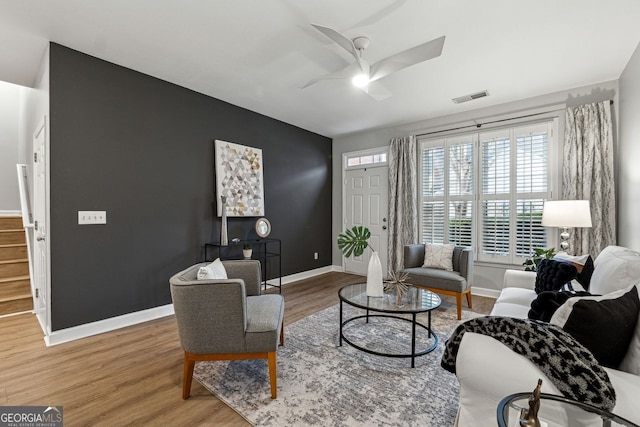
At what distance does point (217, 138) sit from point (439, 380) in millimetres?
3648

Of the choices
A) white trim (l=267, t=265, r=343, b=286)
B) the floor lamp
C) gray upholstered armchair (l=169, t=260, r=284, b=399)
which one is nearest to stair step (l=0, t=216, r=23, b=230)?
white trim (l=267, t=265, r=343, b=286)

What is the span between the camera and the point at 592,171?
3316 mm

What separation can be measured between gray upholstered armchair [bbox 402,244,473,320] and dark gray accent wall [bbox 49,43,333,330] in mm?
2455

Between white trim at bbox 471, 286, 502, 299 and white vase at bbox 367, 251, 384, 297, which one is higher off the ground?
white vase at bbox 367, 251, 384, 297

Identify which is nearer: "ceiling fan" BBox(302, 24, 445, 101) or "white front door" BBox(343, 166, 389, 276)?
"ceiling fan" BBox(302, 24, 445, 101)

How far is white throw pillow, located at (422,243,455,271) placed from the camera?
3.69 m

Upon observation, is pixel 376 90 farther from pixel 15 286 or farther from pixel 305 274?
pixel 15 286

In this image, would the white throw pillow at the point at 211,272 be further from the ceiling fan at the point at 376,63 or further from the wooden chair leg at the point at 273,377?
the ceiling fan at the point at 376,63

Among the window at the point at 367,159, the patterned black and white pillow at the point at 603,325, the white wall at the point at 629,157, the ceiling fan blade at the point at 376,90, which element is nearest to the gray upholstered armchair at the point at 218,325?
the patterned black and white pillow at the point at 603,325

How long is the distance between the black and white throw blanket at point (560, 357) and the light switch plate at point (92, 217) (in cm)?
337

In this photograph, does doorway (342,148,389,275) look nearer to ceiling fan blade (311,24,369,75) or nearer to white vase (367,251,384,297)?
white vase (367,251,384,297)

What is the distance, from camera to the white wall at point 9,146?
4957 millimetres

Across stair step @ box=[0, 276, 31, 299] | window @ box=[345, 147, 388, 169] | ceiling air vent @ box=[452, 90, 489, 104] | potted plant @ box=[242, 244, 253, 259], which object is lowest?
stair step @ box=[0, 276, 31, 299]

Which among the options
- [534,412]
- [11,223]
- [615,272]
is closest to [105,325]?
[11,223]
